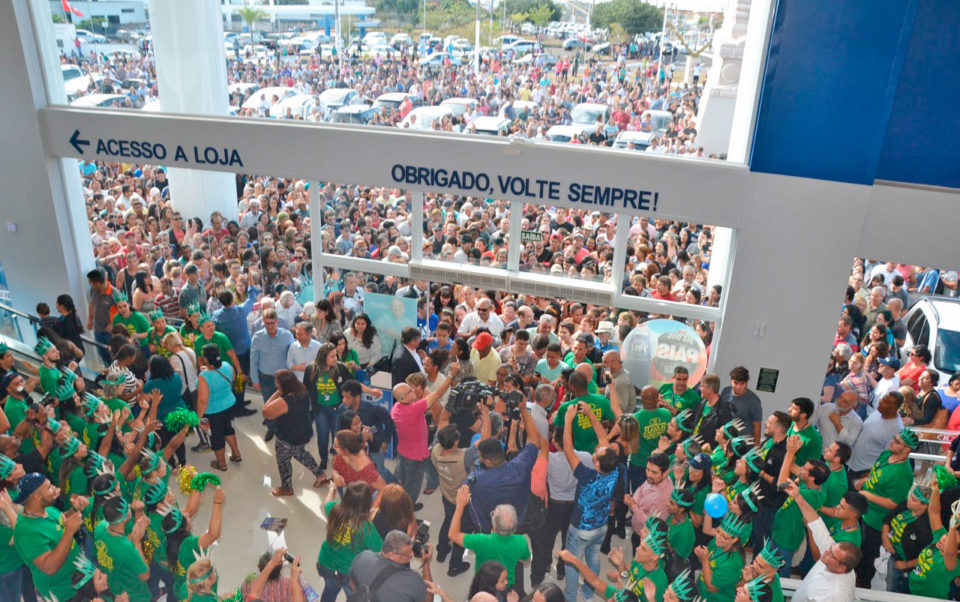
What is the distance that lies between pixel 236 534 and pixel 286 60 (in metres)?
5.24

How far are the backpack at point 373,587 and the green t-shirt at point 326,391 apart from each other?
2752 mm

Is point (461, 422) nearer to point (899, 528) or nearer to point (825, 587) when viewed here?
point (825, 587)

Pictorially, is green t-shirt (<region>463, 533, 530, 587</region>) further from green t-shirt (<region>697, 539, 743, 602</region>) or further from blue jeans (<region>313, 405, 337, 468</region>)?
blue jeans (<region>313, 405, 337, 468</region>)

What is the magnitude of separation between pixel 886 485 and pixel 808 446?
581mm

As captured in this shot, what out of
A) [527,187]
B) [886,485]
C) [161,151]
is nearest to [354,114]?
[527,187]

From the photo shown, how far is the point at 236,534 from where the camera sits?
21.0ft

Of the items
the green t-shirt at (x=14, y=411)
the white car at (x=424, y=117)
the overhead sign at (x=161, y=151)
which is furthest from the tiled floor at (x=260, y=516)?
the white car at (x=424, y=117)

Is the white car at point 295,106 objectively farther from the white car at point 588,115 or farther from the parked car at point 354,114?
the white car at point 588,115

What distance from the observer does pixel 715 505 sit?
192 inches

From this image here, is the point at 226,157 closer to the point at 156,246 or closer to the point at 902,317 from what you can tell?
the point at 156,246

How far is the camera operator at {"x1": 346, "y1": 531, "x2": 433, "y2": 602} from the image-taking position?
4.23 meters

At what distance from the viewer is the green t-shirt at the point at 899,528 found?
197 inches

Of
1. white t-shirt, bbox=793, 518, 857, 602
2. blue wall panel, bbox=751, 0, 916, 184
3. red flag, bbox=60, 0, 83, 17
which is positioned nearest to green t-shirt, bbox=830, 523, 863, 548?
white t-shirt, bbox=793, 518, 857, 602

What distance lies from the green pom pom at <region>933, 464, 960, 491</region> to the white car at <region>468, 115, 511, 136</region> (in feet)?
16.0
